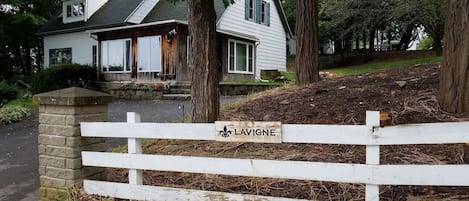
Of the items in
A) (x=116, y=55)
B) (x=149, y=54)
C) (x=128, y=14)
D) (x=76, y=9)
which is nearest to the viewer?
(x=149, y=54)

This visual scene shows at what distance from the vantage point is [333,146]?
4.23m

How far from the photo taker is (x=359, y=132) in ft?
9.27

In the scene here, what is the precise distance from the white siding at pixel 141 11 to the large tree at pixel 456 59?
16.8 m

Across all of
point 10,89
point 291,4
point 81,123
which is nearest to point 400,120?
point 81,123

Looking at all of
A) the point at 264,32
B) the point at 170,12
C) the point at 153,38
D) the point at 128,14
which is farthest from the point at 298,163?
the point at 264,32

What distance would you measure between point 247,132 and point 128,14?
17.3 metres

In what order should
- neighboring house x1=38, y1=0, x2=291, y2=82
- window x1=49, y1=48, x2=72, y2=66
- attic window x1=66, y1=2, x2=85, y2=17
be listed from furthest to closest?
window x1=49, y1=48, x2=72, y2=66 < attic window x1=66, y1=2, x2=85, y2=17 < neighboring house x1=38, y1=0, x2=291, y2=82

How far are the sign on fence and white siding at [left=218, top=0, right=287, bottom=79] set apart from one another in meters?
15.5

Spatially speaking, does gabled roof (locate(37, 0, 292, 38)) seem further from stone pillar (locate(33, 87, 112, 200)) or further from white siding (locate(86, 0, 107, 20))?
stone pillar (locate(33, 87, 112, 200))

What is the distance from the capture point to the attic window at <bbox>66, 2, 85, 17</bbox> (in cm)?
2135

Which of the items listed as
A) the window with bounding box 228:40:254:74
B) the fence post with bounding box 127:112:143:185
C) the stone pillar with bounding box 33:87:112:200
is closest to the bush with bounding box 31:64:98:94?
the window with bounding box 228:40:254:74

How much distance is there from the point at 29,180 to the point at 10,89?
10.7 meters

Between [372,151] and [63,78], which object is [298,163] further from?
[63,78]

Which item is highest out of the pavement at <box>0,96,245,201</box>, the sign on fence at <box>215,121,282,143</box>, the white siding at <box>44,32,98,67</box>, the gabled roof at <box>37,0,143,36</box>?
the gabled roof at <box>37,0,143,36</box>
